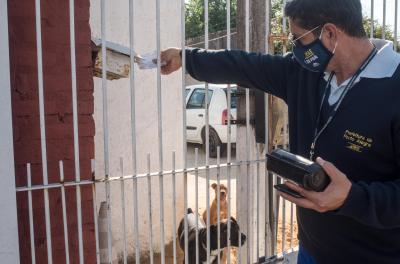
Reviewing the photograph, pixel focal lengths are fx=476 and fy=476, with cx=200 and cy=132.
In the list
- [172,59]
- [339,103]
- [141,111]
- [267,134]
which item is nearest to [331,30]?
[339,103]

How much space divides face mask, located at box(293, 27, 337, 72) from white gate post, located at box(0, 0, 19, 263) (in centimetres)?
138

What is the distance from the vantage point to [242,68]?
2.55 metres

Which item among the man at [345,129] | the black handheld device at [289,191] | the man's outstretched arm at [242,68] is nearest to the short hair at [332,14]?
the man at [345,129]

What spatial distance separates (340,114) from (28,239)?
5.73ft

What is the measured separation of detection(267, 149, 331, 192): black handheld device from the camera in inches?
69.6

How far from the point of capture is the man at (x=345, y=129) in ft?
6.02

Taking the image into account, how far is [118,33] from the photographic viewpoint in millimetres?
4336

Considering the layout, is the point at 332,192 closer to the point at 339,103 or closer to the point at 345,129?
the point at 345,129

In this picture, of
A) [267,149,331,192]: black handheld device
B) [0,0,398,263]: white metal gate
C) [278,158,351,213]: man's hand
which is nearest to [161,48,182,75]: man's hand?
[0,0,398,263]: white metal gate

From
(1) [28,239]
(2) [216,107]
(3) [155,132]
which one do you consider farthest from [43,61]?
(2) [216,107]

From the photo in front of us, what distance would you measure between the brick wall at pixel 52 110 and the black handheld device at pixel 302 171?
1.24 metres

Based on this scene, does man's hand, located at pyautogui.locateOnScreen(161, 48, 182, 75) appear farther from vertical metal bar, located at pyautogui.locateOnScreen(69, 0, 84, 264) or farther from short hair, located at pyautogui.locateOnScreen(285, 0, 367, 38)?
short hair, located at pyautogui.locateOnScreen(285, 0, 367, 38)

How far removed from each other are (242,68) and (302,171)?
3.01 feet

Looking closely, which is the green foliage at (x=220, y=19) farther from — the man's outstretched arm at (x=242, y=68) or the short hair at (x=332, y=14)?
the short hair at (x=332, y=14)
